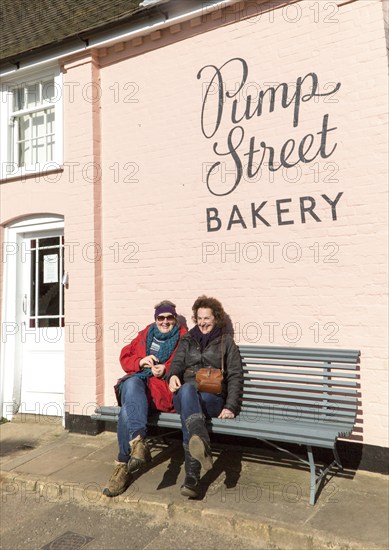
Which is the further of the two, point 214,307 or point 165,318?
point 165,318

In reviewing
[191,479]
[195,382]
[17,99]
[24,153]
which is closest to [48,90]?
[17,99]

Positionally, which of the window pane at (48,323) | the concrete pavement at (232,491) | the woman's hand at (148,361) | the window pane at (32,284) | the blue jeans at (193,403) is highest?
the window pane at (32,284)

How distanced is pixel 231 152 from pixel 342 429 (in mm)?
2946

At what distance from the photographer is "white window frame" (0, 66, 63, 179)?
6.18 m

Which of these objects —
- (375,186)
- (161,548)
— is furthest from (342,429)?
(375,186)

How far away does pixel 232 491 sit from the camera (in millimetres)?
3877

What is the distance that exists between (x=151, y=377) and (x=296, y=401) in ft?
4.48

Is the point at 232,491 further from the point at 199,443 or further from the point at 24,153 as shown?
the point at 24,153

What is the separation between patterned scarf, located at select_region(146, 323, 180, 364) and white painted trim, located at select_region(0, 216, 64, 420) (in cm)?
236

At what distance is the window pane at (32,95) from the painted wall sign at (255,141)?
2.49m

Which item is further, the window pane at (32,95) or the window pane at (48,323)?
the window pane at (32,95)

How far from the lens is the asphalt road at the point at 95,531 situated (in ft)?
11.1

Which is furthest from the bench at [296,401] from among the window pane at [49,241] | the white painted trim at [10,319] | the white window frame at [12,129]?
the white window frame at [12,129]

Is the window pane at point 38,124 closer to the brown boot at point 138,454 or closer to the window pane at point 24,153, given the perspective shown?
the window pane at point 24,153
